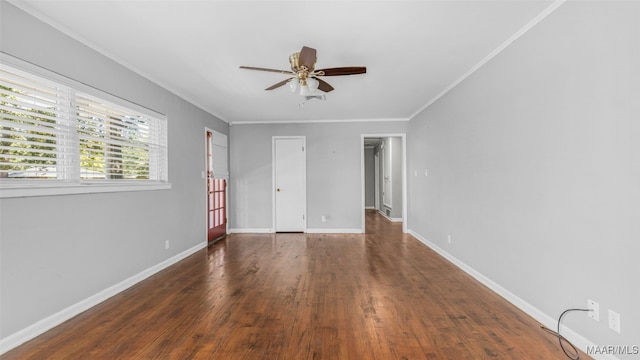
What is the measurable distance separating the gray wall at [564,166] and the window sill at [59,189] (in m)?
3.91

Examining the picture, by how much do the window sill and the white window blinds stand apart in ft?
0.25

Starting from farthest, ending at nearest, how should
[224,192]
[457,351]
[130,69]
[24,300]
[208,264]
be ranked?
1. [224,192]
2. [208,264]
3. [130,69]
4. [24,300]
5. [457,351]

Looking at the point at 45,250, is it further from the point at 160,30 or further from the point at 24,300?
the point at 160,30

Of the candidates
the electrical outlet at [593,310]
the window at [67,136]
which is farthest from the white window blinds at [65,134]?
the electrical outlet at [593,310]

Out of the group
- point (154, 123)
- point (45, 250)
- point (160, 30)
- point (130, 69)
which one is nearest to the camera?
point (45, 250)

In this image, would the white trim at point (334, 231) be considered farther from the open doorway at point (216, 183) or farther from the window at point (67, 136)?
the window at point (67, 136)

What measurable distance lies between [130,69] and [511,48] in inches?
154

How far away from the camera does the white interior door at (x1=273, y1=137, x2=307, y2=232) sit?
5809 mm

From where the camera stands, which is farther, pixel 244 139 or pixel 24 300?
pixel 244 139

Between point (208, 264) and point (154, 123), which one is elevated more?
point (154, 123)

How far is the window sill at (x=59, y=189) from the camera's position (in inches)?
72.7

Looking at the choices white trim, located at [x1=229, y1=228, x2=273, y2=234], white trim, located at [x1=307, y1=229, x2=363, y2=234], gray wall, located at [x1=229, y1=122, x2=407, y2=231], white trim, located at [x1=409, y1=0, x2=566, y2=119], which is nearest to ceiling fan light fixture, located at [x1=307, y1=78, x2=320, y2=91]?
white trim, located at [x1=409, y1=0, x2=566, y2=119]

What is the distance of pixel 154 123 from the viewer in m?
3.44

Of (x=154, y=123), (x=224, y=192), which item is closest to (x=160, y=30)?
(x=154, y=123)
